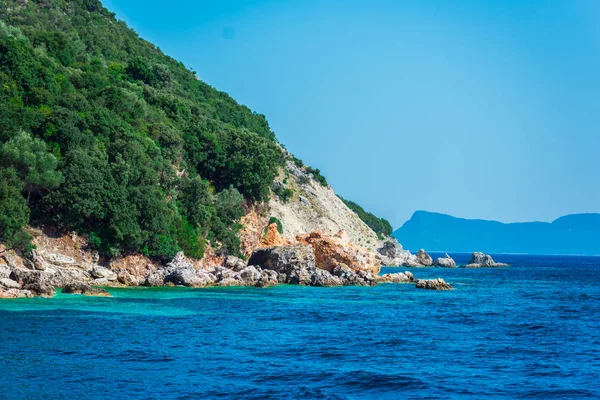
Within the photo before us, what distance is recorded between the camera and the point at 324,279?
59.6 m

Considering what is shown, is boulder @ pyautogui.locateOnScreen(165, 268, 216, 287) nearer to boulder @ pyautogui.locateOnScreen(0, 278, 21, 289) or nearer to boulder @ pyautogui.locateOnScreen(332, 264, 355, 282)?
boulder @ pyautogui.locateOnScreen(332, 264, 355, 282)

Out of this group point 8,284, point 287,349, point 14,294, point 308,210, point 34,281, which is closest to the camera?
point 287,349

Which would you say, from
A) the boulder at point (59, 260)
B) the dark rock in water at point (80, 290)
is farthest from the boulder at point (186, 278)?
the dark rock in water at point (80, 290)

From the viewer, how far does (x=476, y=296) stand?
177 ft

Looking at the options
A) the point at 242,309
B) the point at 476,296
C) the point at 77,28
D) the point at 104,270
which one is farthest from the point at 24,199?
the point at 77,28

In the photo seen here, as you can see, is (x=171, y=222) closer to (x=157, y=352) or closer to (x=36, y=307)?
(x=36, y=307)

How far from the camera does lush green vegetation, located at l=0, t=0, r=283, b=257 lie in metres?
49.0

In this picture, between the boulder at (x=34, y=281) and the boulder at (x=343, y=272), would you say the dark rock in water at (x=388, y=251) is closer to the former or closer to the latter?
the boulder at (x=343, y=272)

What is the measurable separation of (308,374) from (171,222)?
123 ft

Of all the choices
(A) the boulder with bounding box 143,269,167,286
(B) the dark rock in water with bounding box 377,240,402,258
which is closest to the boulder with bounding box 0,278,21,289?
(A) the boulder with bounding box 143,269,167,286

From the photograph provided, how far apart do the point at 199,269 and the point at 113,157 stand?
12290 millimetres

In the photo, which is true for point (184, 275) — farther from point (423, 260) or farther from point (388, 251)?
point (423, 260)

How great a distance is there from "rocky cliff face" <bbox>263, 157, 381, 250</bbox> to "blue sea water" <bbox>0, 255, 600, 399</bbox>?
39.0m

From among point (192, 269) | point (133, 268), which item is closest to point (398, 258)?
point (192, 269)
